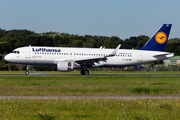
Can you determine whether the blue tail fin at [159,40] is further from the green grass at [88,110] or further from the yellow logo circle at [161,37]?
the green grass at [88,110]

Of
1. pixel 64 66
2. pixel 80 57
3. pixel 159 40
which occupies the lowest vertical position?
pixel 64 66

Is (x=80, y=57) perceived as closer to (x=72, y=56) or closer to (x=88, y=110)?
(x=72, y=56)

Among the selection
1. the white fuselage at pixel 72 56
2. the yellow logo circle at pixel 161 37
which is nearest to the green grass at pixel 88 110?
the white fuselage at pixel 72 56

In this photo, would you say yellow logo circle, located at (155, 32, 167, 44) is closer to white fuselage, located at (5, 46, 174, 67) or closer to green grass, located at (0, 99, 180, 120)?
white fuselage, located at (5, 46, 174, 67)

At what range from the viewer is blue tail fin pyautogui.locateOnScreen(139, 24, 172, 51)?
44844 millimetres

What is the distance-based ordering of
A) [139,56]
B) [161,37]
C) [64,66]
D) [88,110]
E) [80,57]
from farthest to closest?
[161,37]
[139,56]
[80,57]
[64,66]
[88,110]

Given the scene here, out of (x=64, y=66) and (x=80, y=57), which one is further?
(x=80, y=57)

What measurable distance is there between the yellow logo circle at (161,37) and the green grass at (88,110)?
32103 mm

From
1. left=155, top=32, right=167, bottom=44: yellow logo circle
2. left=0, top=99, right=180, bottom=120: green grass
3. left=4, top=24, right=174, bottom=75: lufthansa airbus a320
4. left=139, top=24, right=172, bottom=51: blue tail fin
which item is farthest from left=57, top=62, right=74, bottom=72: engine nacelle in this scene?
left=0, top=99, right=180, bottom=120: green grass

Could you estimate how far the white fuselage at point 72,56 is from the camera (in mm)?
39875

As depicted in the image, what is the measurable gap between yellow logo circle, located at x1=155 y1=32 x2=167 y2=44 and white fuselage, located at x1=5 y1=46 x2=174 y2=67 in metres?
1.91

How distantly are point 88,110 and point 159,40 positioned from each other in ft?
114

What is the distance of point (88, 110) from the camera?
12.3m

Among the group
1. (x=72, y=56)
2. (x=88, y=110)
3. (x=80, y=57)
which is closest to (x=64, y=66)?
(x=72, y=56)
